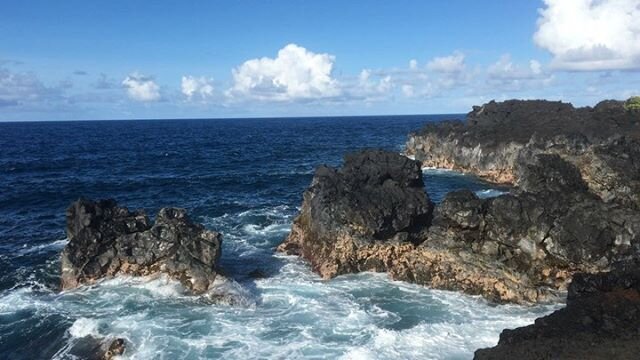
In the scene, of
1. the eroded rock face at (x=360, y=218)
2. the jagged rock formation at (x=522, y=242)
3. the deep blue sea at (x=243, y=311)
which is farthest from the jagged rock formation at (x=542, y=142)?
the deep blue sea at (x=243, y=311)

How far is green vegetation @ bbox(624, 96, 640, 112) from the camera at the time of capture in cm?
9864

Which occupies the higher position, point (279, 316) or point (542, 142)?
point (542, 142)

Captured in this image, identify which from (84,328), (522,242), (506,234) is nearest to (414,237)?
(506,234)

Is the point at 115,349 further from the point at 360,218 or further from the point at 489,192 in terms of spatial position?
the point at 489,192

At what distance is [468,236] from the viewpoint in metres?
39.0

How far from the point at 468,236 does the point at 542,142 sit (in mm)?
44477

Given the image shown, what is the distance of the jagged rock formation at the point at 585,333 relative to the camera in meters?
20.1

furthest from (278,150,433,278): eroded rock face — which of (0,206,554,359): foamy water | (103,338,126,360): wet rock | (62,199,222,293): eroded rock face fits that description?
(103,338,126,360): wet rock

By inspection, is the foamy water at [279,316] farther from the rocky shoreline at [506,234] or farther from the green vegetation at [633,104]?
the green vegetation at [633,104]

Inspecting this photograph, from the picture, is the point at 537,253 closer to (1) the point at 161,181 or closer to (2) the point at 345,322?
(2) the point at 345,322

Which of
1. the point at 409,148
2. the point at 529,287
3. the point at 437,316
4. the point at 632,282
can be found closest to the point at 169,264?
the point at 437,316

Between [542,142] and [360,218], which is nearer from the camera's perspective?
[360,218]

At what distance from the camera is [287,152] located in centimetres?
12662

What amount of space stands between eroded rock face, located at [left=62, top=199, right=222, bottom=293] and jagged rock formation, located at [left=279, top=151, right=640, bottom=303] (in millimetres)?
8744
